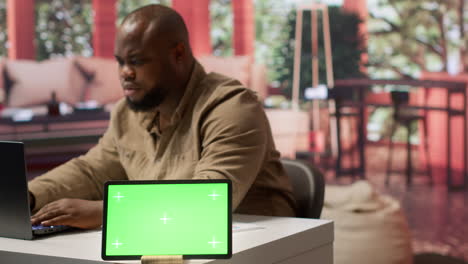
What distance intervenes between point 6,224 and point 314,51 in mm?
6822

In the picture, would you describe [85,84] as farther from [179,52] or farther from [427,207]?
[179,52]

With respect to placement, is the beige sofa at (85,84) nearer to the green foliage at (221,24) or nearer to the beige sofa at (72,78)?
the beige sofa at (72,78)

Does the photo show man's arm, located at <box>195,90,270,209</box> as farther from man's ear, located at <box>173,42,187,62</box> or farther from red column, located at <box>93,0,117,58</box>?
red column, located at <box>93,0,117,58</box>

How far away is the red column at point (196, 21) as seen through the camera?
8.80 m

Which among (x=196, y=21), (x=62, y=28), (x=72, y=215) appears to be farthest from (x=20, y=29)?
(x=72, y=215)

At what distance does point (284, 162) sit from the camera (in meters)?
2.16

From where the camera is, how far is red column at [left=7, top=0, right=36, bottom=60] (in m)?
7.82

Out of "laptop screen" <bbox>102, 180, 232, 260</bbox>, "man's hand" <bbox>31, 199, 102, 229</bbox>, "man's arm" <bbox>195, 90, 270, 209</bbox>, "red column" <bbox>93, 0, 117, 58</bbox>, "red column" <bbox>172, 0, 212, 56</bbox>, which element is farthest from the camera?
"red column" <bbox>172, 0, 212, 56</bbox>

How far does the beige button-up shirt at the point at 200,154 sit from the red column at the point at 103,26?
6.40m

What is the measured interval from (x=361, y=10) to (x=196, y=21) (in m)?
1.92

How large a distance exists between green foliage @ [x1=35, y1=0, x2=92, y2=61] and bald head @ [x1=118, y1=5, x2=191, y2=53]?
667 centimetres

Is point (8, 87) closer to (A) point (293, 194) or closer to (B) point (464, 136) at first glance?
(B) point (464, 136)

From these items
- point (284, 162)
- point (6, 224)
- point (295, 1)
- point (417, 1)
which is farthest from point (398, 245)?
point (295, 1)

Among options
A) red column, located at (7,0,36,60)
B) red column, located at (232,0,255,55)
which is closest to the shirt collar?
red column, located at (7,0,36,60)
